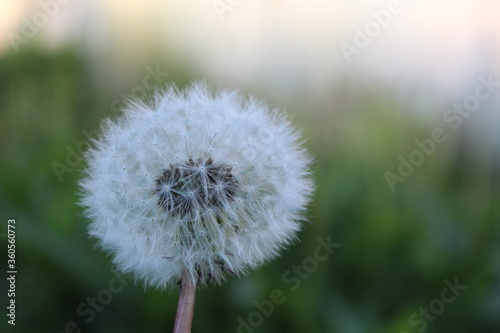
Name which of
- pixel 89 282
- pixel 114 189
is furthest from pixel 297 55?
pixel 114 189

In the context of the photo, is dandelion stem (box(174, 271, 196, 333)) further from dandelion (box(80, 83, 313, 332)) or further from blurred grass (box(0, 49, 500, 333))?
blurred grass (box(0, 49, 500, 333))

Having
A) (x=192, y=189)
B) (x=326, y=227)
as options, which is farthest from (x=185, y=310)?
(x=326, y=227)

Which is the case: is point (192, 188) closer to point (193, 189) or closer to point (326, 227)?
point (193, 189)

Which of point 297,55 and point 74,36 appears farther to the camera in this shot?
point 74,36

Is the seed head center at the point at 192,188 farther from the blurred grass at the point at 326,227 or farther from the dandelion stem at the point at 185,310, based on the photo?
the blurred grass at the point at 326,227

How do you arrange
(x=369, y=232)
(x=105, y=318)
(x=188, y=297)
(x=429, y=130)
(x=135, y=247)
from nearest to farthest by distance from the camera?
1. (x=188, y=297)
2. (x=135, y=247)
3. (x=105, y=318)
4. (x=369, y=232)
5. (x=429, y=130)

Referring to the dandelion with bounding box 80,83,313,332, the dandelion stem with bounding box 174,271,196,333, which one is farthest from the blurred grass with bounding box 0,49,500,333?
the dandelion stem with bounding box 174,271,196,333

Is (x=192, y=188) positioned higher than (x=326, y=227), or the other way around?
(x=326, y=227)

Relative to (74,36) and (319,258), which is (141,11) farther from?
(319,258)
